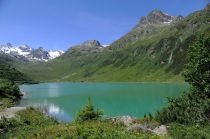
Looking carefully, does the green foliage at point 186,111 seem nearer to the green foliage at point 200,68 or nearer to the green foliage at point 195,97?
the green foliage at point 195,97

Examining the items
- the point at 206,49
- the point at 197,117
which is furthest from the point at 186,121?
the point at 206,49

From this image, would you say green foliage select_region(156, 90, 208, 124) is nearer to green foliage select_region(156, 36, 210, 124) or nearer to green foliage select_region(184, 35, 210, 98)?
green foliage select_region(156, 36, 210, 124)

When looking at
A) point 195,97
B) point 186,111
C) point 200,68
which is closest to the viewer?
point 186,111

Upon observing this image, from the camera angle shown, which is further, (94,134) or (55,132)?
(55,132)

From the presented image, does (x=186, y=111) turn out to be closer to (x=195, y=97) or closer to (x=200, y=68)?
(x=195, y=97)

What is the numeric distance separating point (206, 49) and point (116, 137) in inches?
1193

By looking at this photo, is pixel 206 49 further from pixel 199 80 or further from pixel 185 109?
pixel 185 109

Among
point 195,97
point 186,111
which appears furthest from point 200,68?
point 186,111

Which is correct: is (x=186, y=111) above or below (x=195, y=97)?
below

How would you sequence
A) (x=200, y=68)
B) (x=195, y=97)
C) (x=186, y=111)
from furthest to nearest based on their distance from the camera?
(x=200, y=68), (x=195, y=97), (x=186, y=111)

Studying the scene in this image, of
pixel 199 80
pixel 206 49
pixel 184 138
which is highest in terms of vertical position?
pixel 206 49

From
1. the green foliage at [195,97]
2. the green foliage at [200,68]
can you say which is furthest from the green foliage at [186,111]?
the green foliage at [200,68]

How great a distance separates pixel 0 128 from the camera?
3584cm

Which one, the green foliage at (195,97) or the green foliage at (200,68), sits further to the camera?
the green foliage at (200,68)
